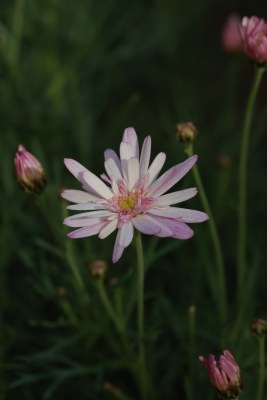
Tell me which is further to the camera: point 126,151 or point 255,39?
point 255,39

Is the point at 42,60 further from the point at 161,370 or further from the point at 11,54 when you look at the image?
the point at 161,370

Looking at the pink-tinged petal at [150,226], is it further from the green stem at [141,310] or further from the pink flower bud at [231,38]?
the pink flower bud at [231,38]

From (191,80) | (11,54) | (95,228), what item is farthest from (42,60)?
(95,228)

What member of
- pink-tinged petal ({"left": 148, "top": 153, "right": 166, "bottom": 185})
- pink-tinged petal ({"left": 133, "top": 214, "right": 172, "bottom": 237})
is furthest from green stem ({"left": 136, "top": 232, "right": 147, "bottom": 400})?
pink-tinged petal ({"left": 148, "top": 153, "right": 166, "bottom": 185})

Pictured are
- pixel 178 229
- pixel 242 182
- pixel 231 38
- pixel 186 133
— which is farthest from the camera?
pixel 231 38

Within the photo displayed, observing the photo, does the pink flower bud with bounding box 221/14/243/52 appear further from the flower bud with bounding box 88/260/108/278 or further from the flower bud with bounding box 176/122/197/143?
the flower bud with bounding box 88/260/108/278

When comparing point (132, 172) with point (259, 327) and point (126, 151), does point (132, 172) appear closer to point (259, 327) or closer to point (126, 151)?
point (126, 151)

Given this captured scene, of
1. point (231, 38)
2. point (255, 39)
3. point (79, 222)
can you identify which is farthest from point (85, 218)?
point (231, 38)
